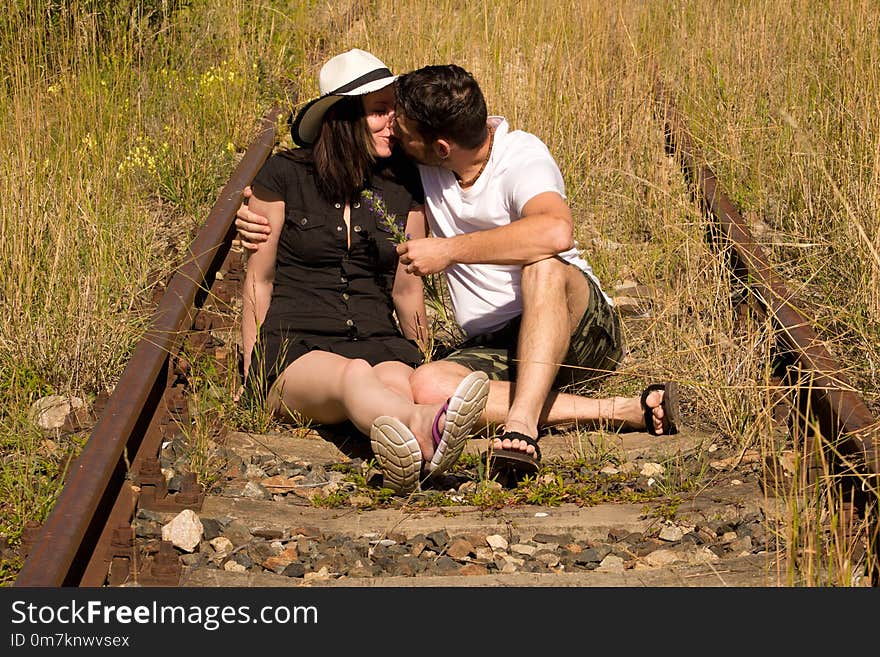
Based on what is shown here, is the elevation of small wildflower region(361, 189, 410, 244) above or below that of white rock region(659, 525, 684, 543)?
above

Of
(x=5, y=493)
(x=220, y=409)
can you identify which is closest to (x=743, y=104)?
(x=220, y=409)

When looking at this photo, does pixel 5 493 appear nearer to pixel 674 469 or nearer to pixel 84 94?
pixel 674 469

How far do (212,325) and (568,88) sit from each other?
3.10 m

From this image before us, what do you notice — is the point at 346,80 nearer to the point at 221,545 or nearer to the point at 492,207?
the point at 492,207

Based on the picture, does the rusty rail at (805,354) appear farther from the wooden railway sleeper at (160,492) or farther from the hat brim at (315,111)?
the wooden railway sleeper at (160,492)

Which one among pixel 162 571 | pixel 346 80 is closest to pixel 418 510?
pixel 162 571

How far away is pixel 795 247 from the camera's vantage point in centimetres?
610

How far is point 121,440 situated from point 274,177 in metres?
1.53

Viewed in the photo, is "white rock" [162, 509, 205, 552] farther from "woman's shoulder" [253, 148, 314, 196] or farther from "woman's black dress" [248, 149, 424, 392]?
"woman's shoulder" [253, 148, 314, 196]

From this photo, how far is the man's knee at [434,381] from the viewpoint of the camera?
15.2ft

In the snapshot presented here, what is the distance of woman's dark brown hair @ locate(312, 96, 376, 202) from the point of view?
500 centimetres

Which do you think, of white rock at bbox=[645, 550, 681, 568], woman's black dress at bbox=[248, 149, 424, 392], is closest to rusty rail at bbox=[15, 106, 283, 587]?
woman's black dress at bbox=[248, 149, 424, 392]

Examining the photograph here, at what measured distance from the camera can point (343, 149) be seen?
504 cm

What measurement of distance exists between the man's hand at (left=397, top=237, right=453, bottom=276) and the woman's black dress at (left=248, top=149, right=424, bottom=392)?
43cm
